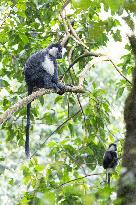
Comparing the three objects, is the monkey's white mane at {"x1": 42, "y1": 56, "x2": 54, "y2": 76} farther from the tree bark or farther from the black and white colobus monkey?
the tree bark

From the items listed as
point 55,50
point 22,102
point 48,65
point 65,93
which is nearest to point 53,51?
point 55,50

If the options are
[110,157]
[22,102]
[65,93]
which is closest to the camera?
[22,102]

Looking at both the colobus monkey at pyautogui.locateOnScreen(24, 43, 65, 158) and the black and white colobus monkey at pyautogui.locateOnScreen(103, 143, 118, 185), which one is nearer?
the black and white colobus monkey at pyautogui.locateOnScreen(103, 143, 118, 185)

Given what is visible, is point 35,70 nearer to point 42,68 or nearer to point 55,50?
point 42,68

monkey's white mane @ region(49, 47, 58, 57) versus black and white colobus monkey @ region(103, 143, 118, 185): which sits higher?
monkey's white mane @ region(49, 47, 58, 57)

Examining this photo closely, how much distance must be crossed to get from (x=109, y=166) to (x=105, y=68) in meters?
8.66

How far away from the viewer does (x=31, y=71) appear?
142 inches

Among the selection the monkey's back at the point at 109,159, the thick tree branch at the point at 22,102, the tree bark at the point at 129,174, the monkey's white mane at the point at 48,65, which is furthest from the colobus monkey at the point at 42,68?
the tree bark at the point at 129,174

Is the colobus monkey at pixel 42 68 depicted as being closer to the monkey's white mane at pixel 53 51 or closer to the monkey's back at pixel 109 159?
the monkey's white mane at pixel 53 51

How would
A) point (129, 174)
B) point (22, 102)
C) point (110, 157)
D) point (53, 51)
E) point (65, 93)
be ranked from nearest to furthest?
1. point (129, 174)
2. point (22, 102)
3. point (110, 157)
4. point (65, 93)
5. point (53, 51)

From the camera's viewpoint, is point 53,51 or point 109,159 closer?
point 109,159

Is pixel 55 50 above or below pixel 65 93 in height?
above

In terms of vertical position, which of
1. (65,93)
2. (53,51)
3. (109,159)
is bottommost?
(109,159)

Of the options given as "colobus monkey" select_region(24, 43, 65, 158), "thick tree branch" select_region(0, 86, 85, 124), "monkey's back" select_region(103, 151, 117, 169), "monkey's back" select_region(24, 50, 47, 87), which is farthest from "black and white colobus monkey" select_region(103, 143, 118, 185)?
"monkey's back" select_region(24, 50, 47, 87)
